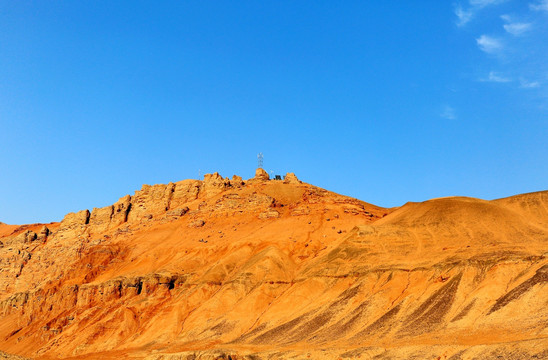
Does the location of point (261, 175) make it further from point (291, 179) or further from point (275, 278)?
point (275, 278)

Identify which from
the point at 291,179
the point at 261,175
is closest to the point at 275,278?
the point at 291,179

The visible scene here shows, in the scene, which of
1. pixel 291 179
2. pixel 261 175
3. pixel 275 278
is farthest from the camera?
pixel 261 175

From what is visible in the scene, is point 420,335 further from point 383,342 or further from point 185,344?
point 185,344

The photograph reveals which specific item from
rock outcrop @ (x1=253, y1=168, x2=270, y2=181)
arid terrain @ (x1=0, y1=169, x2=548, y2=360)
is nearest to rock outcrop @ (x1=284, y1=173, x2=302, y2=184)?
arid terrain @ (x1=0, y1=169, x2=548, y2=360)

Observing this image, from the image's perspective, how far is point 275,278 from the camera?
234 ft

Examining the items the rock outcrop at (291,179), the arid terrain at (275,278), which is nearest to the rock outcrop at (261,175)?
the arid terrain at (275,278)

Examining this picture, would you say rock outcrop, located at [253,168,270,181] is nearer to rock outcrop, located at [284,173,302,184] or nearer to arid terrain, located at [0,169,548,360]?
arid terrain, located at [0,169,548,360]

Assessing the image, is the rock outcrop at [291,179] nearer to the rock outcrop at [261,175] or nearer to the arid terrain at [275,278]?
the arid terrain at [275,278]

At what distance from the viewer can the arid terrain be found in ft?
160

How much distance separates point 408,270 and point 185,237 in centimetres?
3915

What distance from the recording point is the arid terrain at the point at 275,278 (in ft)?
160

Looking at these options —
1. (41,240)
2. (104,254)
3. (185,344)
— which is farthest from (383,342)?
(41,240)

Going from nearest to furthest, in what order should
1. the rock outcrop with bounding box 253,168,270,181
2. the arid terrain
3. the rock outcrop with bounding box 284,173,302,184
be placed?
the arid terrain, the rock outcrop with bounding box 253,168,270,181, the rock outcrop with bounding box 284,173,302,184

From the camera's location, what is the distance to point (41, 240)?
344 feet
